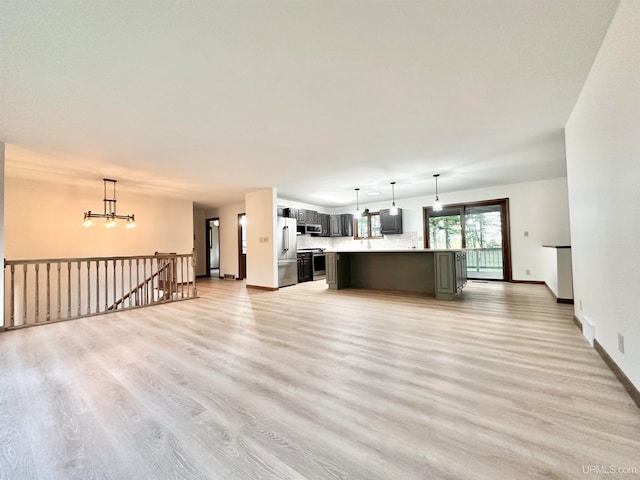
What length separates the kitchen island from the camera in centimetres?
495

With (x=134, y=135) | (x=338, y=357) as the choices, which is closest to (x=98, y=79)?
(x=134, y=135)

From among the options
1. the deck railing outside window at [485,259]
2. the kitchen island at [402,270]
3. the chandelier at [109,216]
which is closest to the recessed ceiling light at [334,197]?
the kitchen island at [402,270]

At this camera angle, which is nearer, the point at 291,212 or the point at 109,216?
the point at 109,216

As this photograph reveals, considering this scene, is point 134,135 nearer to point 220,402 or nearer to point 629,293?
point 220,402

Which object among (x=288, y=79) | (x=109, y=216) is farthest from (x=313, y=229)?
(x=288, y=79)

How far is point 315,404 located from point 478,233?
712 centimetres

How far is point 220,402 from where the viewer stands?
1825mm

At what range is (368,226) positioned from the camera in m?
8.99

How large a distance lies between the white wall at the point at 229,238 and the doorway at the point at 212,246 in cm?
57

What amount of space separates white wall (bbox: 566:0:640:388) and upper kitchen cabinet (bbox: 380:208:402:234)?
534 centimetres

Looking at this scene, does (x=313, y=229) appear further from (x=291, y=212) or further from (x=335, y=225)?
(x=291, y=212)

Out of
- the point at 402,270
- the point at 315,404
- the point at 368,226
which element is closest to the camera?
the point at 315,404

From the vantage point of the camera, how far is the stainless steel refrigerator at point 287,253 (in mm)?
6801

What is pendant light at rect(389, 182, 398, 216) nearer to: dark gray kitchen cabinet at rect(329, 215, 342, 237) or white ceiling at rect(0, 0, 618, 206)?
white ceiling at rect(0, 0, 618, 206)
